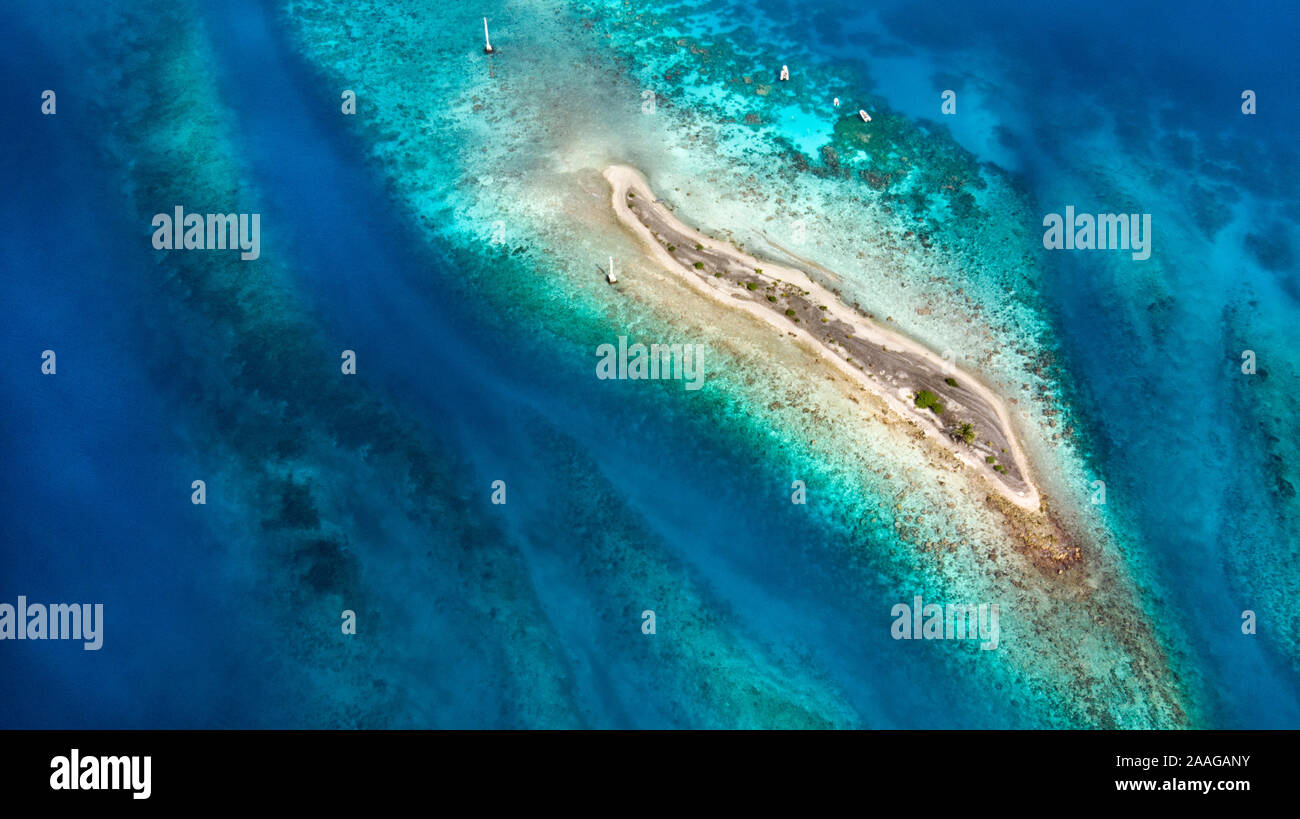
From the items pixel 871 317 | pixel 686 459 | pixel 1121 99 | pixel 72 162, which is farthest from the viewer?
pixel 1121 99

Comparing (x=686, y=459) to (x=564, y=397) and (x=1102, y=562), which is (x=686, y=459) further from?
(x=1102, y=562)

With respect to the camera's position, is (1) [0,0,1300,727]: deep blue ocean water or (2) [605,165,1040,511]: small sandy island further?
(2) [605,165,1040,511]: small sandy island

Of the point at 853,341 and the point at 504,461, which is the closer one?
the point at 504,461

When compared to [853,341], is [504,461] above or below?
below

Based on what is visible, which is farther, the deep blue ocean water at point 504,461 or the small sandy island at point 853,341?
the small sandy island at point 853,341

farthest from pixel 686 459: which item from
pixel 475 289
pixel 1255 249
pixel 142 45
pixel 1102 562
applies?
pixel 142 45
